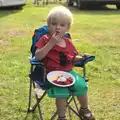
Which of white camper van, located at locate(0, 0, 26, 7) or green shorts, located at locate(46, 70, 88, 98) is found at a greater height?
green shorts, located at locate(46, 70, 88, 98)

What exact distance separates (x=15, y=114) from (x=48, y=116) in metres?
0.37

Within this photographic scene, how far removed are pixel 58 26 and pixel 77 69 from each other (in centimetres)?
218

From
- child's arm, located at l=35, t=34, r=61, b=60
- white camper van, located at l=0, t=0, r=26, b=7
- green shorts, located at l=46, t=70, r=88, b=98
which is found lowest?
white camper van, located at l=0, t=0, r=26, b=7

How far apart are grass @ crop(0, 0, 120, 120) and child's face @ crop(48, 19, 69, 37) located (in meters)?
1.01

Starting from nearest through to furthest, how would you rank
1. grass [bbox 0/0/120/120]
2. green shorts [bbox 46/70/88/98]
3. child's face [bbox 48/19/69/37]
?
green shorts [bbox 46/70/88/98]
child's face [bbox 48/19/69/37]
grass [bbox 0/0/120/120]

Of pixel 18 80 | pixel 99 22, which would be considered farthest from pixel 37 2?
pixel 18 80

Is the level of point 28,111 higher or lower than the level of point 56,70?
lower

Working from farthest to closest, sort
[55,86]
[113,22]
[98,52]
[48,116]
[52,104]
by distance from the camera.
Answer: [113,22]
[98,52]
[52,104]
[48,116]
[55,86]

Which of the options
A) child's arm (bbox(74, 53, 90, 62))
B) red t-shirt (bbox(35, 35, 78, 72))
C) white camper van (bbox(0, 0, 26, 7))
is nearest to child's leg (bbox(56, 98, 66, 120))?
red t-shirt (bbox(35, 35, 78, 72))

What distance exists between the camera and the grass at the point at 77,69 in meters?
4.07

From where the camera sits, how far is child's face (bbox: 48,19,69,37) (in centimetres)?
339

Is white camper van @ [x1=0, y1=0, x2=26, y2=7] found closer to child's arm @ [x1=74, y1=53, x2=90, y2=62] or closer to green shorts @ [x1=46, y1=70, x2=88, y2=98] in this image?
child's arm @ [x1=74, y1=53, x2=90, y2=62]

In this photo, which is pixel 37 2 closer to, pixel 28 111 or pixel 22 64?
pixel 22 64

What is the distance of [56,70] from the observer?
350 cm
